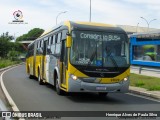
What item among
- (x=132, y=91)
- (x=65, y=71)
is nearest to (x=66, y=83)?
(x=65, y=71)

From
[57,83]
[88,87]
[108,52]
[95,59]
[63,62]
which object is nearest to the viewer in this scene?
[88,87]

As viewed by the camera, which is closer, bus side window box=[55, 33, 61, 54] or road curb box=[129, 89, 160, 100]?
road curb box=[129, 89, 160, 100]

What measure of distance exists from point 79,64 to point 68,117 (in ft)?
12.9

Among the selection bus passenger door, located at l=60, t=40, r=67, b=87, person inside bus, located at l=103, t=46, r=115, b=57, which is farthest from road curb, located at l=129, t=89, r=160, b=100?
bus passenger door, located at l=60, t=40, r=67, b=87

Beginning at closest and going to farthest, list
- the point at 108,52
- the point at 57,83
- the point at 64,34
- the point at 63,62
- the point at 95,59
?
the point at 95,59 < the point at 108,52 < the point at 63,62 < the point at 64,34 < the point at 57,83

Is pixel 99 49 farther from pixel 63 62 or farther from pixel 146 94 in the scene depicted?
pixel 146 94

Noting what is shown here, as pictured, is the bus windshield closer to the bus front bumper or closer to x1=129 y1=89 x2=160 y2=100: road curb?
the bus front bumper

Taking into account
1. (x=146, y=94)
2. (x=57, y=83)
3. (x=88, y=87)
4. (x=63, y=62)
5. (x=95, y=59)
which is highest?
(x=95, y=59)

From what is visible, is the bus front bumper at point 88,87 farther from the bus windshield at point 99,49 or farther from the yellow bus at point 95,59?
the bus windshield at point 99,49

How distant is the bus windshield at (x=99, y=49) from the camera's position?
46.4 feet

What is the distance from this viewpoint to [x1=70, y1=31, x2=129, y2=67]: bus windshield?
1415 centimetres

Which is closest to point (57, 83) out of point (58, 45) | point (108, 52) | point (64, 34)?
point (58, 45)

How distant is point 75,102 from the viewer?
45.7 feet

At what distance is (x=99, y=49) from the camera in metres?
14.3
